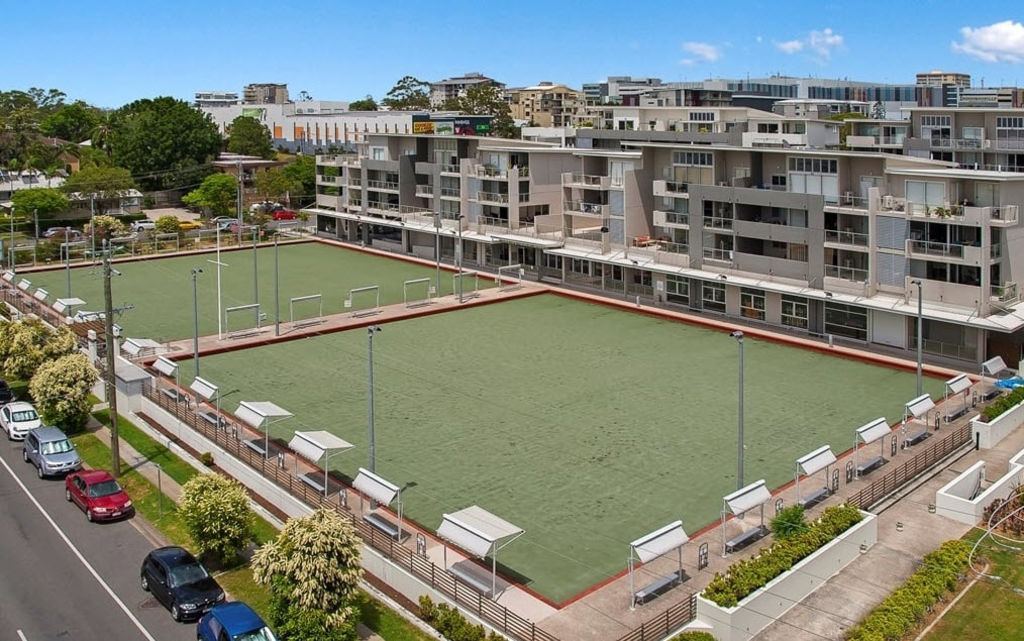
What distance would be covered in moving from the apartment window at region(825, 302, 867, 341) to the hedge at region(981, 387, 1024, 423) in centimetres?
1040

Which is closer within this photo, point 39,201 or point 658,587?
point 658,587

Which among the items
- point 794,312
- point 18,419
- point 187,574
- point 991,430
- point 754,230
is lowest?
point 187,574

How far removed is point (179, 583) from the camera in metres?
24.5

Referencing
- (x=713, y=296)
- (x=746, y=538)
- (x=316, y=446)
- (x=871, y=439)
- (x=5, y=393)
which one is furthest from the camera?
(x=713, y=296)

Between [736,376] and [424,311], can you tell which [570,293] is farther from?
[736,376]

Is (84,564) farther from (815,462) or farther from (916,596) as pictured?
(916,596)

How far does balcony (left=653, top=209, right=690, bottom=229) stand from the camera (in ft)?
188

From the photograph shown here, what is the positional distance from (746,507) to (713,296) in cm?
2905

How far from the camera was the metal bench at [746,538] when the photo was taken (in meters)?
26.7

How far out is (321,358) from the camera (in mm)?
47469

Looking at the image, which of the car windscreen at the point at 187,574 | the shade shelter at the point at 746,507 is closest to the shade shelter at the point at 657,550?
the shade shelter at the point at 746,507

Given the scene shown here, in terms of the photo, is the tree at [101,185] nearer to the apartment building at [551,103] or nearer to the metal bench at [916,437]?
the metal bench at [916,437]

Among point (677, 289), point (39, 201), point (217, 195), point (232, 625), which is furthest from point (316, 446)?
point (217, 195)

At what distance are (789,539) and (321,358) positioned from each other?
27785 millimetres
